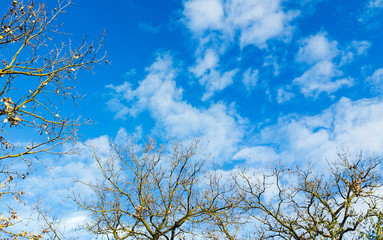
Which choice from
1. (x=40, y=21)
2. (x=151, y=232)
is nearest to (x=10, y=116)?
(x=40, y=21)

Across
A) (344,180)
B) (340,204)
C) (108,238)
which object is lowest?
(108,238)

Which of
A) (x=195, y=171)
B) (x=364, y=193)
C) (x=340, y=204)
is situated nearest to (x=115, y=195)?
(x=195, y=171)

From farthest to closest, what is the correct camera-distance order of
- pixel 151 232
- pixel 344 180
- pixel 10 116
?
pixel 344 180, pixel 151 232, pixel 10 116

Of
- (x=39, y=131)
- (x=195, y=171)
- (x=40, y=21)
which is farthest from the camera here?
(x=195, y=171)

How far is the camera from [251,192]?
18484 mm

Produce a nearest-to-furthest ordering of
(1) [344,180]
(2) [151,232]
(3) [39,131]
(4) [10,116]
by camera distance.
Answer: (4) [10,116] → (3) [39,131] → (2) [151,232] → (1) [344,180]

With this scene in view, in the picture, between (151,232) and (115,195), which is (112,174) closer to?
(115,195)

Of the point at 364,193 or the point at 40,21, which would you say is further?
the point at 364,193

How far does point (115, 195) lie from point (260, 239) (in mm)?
8757

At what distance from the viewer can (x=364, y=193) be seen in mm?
15844

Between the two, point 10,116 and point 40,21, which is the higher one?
point 40,21

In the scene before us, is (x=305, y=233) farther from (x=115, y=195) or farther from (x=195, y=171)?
(x=115, y=195)

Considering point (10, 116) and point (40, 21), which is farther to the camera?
point (40, 21)

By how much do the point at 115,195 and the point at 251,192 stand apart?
824 centimetres
